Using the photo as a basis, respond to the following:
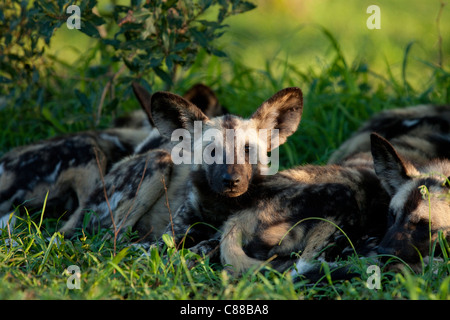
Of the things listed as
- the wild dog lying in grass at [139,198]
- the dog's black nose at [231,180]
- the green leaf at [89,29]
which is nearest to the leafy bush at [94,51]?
the green leaf at [89,29]

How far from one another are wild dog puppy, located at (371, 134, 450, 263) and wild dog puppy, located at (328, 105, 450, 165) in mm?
849

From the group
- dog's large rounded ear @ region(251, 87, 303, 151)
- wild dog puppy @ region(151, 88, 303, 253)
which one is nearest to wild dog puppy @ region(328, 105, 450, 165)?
dog's large rounded ear @ region(251, 87, 303, 151)

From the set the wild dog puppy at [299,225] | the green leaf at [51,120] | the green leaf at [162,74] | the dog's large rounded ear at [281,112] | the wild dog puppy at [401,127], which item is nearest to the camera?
the wild dog puppy at [299,225]

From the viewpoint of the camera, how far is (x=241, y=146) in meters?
3.10

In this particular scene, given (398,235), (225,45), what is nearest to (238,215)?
(398,235)

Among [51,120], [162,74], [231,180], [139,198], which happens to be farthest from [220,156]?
[51,120]

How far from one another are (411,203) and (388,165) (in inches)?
9.8

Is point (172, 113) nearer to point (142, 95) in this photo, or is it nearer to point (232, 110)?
point (142, 95)

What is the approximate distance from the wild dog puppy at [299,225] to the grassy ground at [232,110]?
115mm

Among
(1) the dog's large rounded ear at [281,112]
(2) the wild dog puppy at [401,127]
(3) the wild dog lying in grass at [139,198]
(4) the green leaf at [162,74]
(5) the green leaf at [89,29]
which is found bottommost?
(3) the wild dog lying in grass at [139,198]

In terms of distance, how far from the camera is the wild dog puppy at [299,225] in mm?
2875

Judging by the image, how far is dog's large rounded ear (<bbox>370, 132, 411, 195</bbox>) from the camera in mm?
2961

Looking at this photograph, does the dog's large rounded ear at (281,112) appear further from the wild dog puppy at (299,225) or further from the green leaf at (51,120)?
the green leaf at (51,120)

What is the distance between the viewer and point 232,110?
16.1 ft
